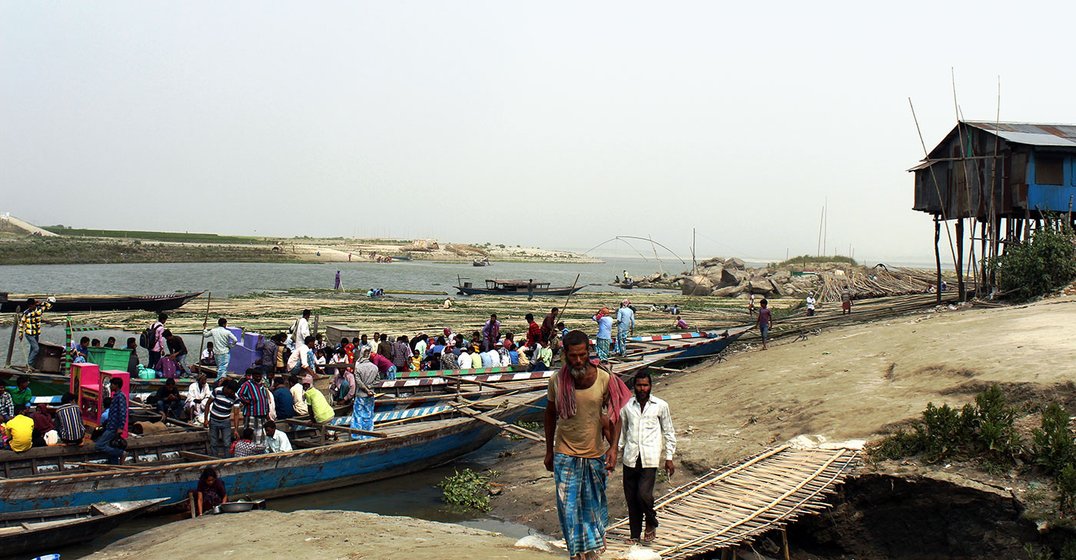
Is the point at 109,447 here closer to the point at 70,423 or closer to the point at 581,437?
the point at 70,423

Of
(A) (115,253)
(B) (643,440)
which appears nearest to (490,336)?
(B) (643,440)

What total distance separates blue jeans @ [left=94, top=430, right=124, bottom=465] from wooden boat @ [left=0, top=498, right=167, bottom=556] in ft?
3.08

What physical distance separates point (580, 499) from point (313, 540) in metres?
3.87

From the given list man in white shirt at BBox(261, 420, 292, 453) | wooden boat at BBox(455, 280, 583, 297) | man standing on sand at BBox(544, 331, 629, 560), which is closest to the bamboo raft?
man standing on sand at BBox(544, 331, 629, 560)

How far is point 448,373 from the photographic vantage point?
17.6 metres

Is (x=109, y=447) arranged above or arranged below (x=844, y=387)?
below

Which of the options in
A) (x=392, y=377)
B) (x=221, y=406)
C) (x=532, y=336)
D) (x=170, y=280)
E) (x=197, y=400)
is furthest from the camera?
(x=170, y=280)

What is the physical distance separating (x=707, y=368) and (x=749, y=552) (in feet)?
40.5

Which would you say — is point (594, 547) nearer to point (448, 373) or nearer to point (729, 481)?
point (729, 481)

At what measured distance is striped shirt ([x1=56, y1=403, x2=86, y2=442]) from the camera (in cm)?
1157

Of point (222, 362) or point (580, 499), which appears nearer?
point (580, 499)

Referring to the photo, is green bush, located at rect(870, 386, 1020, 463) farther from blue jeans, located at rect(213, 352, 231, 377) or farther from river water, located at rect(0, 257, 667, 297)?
river water, located at rect(0, 257, 667, 297)

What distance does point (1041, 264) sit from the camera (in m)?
20.7

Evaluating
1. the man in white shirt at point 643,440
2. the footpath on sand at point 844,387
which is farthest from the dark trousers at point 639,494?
the footpath on sand at point 844,387
